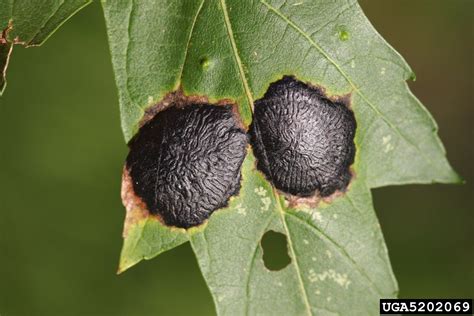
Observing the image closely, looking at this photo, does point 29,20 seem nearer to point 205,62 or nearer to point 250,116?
point 205,62

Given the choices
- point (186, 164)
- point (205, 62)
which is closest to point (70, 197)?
point (186, 164)

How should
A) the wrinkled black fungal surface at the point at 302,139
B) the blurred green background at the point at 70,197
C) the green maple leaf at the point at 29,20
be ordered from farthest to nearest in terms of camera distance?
the blurred green background at the point at 70,197 < the wrinkled black fungal surface at the point at 302,139 < the green maple leaf at the point at 29,20

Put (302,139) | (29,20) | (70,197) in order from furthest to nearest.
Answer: (70,197) → (302,139) → (29,20)

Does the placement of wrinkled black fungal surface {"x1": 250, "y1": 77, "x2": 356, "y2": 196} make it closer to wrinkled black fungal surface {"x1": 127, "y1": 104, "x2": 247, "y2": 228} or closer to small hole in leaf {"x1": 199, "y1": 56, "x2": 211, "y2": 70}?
wrinkled black fungal surface {"x1": 127, "y1": 104, "x2": 247, "y2": 228}

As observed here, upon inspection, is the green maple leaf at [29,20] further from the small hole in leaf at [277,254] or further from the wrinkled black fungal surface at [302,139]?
the small hole in leaf at [277,254]

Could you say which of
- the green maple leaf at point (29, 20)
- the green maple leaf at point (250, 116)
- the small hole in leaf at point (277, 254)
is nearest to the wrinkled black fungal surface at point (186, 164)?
the green maple leaf at point (250, 116)

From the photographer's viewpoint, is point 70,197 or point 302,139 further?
point 70,197
